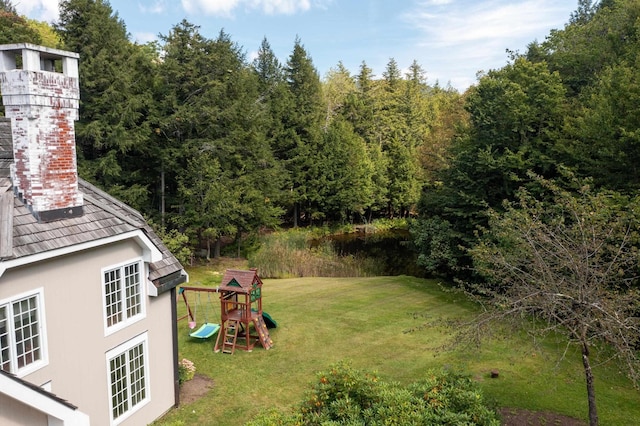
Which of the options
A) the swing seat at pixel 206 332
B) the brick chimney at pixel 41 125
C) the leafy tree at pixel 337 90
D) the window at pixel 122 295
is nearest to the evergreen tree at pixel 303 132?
the leafy tree at pixel 337 90

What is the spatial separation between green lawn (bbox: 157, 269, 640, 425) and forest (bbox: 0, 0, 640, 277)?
129 inches

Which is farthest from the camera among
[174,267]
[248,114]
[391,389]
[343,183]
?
[343,183]

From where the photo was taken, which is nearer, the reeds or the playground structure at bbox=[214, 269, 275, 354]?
the playground structure at bbox=[214, 269, 275, 354]

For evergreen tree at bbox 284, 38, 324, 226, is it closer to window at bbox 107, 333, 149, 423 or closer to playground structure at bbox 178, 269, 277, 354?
playground structure at bbox 178, 269, 277, 354

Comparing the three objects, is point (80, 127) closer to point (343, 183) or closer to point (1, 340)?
point (1, 340)

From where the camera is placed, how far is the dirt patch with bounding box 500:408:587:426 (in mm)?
10016

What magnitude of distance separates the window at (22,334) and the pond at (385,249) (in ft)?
75.3

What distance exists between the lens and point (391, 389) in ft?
25.9

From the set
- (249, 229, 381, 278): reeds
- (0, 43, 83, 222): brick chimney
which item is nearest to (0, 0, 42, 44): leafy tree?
Result: (249, 229, 381, 278): reeds

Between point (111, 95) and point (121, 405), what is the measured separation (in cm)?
1968

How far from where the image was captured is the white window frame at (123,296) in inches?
372

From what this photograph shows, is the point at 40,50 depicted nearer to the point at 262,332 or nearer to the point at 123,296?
the point at 123,296

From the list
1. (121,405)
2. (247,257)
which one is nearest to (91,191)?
(121,405)

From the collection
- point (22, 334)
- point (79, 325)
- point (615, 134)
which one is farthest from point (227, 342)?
point (615, 134)
